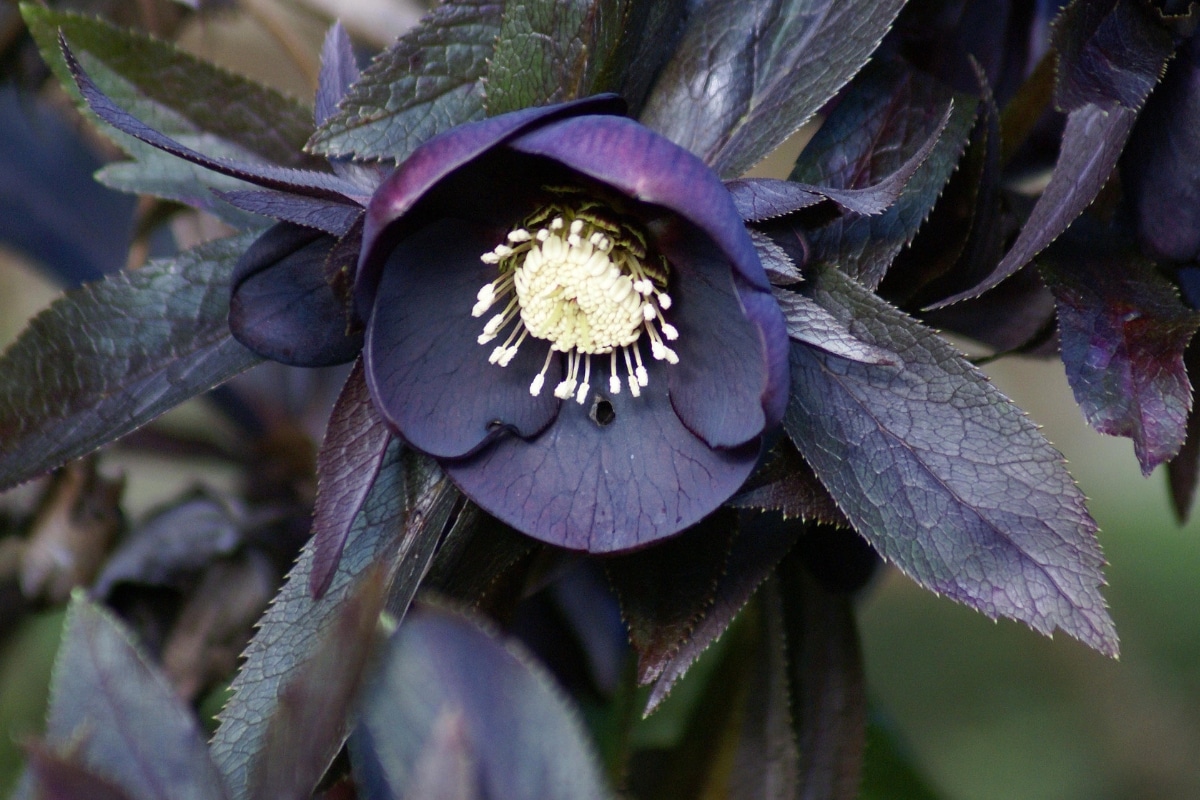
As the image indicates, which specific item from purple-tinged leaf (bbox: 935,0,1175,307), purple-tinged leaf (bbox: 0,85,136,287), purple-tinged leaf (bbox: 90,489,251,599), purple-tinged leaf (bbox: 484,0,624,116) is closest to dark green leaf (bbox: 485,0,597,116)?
purple-tinged leaf (bbox: 484,0,624,116)

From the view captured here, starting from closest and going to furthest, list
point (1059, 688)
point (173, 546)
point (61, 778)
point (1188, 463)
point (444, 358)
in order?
point (61, 778)
point (444, 358)
point (1188, 463)
point (173, 546)
point (1059, 688)

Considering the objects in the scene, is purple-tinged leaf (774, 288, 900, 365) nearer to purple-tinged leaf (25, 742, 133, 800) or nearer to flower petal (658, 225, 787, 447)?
flower petal (658, 225, 787, 447)

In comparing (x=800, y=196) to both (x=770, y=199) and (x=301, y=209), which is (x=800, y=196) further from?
(x=301, y=209)

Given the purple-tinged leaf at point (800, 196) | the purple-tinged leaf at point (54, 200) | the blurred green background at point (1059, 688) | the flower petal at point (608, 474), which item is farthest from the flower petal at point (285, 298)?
the blurred green background at point (1059, 688)

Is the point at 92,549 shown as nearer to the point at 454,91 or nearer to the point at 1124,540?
the point at 454,91

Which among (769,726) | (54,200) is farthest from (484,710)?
(54,200)

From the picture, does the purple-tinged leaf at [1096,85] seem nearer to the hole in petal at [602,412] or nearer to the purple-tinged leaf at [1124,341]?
the purple-tinged leaf at [1124,341]

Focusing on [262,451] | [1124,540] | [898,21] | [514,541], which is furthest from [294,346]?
[1124,540]
